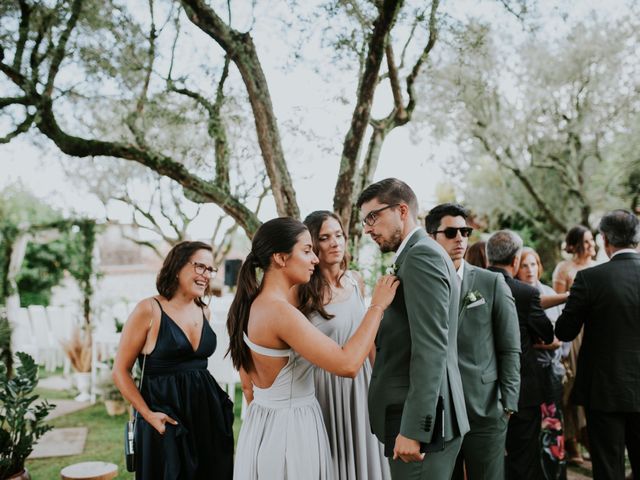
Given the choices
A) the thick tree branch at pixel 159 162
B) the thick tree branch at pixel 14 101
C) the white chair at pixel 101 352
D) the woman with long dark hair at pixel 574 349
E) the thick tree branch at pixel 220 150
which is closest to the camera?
the woman with long dark hair at pixel 574 349

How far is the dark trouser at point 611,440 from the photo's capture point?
3.57 metres

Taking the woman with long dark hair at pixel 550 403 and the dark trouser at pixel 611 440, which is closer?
the dark trouser at pixel 611 440

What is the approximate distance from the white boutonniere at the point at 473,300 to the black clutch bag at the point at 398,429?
0.91 meters

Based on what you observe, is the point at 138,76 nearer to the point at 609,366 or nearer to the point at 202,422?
the point at 202,422

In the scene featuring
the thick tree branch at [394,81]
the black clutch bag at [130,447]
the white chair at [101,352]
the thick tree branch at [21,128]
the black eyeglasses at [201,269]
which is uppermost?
the thick tree branch at [394,81]

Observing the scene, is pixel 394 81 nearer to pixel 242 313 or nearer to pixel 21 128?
pixel 21 128

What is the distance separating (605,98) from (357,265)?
10.2 m

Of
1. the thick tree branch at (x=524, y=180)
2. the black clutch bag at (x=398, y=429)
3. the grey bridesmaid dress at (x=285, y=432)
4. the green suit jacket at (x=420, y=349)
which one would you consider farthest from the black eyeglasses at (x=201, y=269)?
the thick tree branch at (x=524, y=180)

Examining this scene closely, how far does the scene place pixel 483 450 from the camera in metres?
3.00

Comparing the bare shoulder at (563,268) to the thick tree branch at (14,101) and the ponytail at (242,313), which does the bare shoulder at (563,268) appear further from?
the thick tree branch at (14,101)

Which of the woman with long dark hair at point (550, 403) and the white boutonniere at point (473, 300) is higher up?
the white boutonniere at point (473, 300)

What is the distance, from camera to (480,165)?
50.8 ft

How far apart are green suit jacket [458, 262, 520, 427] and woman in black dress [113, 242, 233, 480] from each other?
1.50m

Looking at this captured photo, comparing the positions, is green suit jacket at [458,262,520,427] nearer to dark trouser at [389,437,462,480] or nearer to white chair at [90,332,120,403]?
dark trouser at [389,437,462,480]
